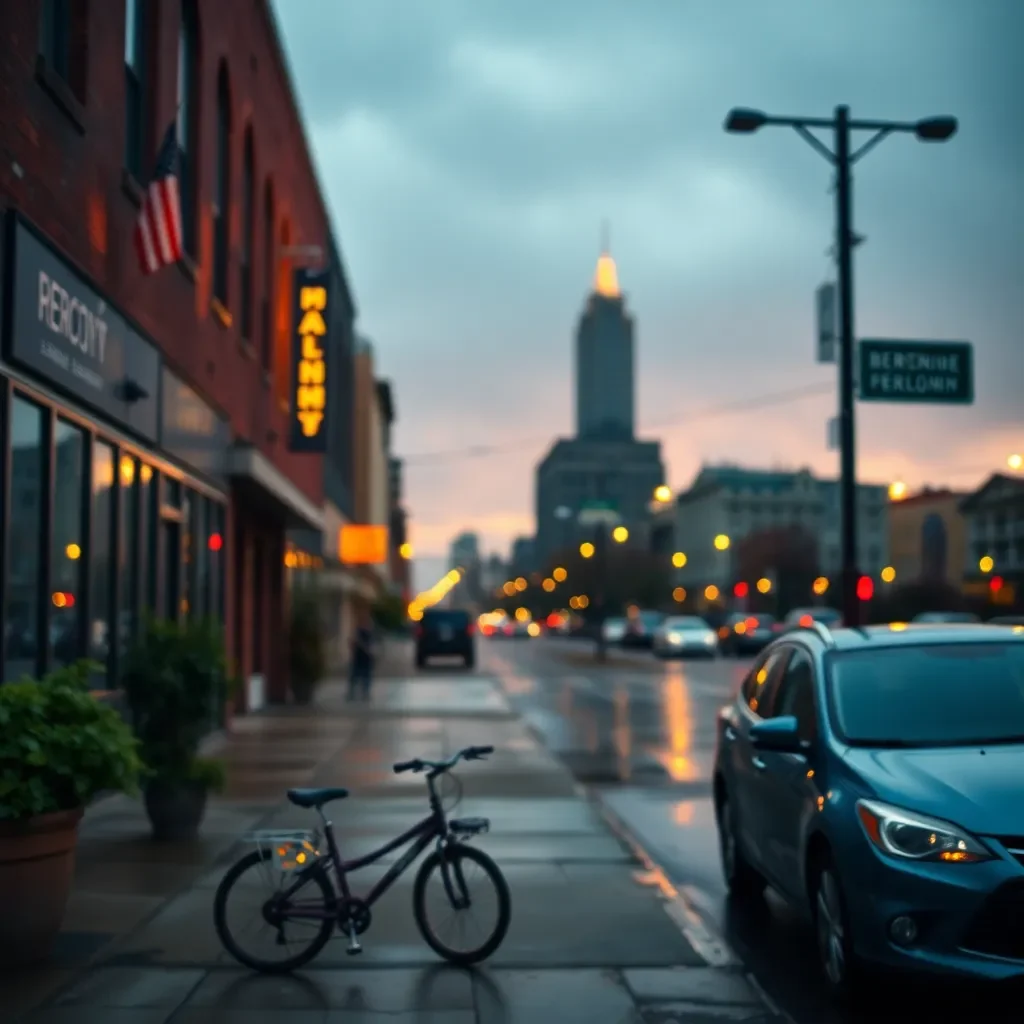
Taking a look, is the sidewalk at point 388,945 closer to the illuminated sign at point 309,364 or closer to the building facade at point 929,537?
the illuminated sign at point 309,364

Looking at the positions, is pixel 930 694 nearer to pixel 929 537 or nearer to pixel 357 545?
pixel 357 545

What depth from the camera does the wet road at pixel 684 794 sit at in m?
6.63

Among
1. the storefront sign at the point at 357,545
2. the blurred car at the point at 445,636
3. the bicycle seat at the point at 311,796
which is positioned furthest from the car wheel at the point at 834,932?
the storefront sign at the point at 357,545

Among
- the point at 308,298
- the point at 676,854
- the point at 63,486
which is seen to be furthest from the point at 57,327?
the point at 308,298

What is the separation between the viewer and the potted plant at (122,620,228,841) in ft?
34.8

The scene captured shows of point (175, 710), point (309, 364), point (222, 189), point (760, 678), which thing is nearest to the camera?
point (760, 678)

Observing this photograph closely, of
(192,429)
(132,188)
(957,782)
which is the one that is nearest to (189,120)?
(192,429)

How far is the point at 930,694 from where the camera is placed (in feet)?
23.8

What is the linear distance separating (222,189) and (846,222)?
28.6ft

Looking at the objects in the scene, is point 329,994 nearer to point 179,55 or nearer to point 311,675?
point 179,55

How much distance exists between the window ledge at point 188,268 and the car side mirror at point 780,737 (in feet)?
36.7

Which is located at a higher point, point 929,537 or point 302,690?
point 929,537

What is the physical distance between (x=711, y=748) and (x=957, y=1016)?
12957mm

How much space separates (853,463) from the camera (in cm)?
1645
